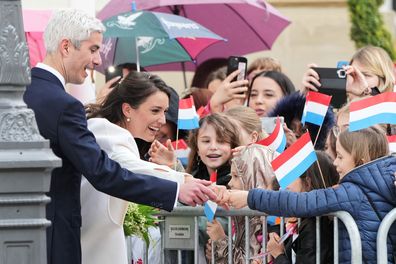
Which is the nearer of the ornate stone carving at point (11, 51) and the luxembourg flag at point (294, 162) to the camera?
the ornate stone carving at point (11, 51)

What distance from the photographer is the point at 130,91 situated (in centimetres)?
856

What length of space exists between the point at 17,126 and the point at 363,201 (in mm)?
2046

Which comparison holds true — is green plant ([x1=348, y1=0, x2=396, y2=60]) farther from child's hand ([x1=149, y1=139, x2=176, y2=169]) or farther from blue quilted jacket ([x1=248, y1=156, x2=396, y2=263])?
blue quilted jacket ([x1=248, y1=156, x2=396, y2=263])

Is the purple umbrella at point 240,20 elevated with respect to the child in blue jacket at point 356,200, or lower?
elevated

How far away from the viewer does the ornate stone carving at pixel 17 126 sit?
657 centimetres

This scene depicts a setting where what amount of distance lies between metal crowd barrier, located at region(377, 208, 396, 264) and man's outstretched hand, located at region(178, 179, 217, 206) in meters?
0.98

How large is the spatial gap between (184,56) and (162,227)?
5.00 metres

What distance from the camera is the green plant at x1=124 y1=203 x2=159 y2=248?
8.48 metres

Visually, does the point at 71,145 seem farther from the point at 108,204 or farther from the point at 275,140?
the point at 275,140

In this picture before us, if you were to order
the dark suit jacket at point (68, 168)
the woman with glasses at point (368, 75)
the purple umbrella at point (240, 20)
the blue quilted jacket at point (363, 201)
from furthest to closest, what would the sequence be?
the purple umbrella at point (240, 20), the woman with glasses at point (368, 75), the blue quilted jacket at point (363, 201), the dark suit jacket at point (68, 168)

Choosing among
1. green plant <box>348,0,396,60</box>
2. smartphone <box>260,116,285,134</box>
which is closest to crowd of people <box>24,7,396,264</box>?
smartphone <box>260,116,285,134</box>

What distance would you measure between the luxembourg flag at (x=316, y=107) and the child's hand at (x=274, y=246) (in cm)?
145

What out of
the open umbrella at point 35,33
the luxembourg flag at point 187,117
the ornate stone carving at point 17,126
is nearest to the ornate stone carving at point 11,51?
the ornate stone carving at point 17,126

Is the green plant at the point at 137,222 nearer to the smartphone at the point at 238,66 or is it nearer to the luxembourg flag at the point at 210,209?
the luxembourg flag at the point at 210,209
